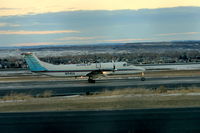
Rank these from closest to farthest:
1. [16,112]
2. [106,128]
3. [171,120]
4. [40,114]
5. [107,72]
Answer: [106,128]
[171,120]
[40,114]
[16,112]
[107,72]

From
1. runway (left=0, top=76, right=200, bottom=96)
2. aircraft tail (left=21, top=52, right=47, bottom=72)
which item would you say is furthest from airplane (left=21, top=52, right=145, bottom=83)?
runway (left=0, top=76, right=200, bottom=96)

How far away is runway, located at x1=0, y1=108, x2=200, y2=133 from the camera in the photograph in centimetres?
1359

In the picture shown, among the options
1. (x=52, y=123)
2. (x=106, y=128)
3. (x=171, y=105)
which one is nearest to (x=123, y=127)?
(x=106, y=128)

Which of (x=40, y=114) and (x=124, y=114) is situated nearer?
(x=124, y=114)

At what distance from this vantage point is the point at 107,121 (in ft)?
50.6

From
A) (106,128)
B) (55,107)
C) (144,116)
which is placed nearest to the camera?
(106,128)

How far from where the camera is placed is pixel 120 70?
4394 cm

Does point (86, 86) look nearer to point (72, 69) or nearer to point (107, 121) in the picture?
point (72, 69)

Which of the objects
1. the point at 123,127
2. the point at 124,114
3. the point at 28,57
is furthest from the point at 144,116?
the point at 28,57

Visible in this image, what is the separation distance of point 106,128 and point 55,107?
8.49 m

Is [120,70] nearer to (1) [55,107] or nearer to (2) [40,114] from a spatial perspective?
(1) [55,107]

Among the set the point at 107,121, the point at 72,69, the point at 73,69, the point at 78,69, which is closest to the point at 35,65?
the point at 72,69

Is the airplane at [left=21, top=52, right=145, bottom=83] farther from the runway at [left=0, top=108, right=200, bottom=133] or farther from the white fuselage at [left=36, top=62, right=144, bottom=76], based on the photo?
the runway at [left=0, top=108, right=200, bottom=133]

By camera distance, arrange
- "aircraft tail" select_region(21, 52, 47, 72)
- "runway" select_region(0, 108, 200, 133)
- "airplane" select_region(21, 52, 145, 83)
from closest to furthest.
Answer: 1. "runway" select_region(0, 108, 200, 133)
2. "airplane" select_region(21, 52, 145, 83)
3. "aircraft tail" select_region(21, 52, 47, 72)
